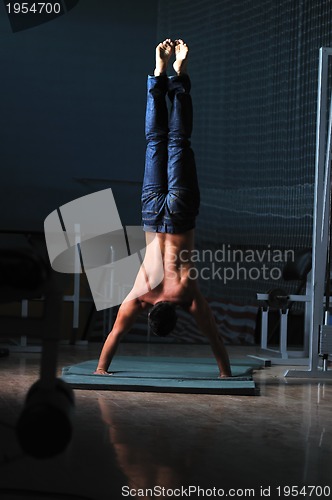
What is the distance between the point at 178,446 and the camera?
2.44m

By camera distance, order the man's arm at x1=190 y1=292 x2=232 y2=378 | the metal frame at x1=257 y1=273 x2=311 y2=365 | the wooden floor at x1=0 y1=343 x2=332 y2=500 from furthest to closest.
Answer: the metal frame at x1=257 y1=273 x2=311 y2=365 < the man's arm at x1=190 y1=292 x2=232 y2=378 < the wooden floor at x1=0 y1=343 x2=332 y2=500

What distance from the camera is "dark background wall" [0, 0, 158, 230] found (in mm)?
8406

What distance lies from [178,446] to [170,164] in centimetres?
214

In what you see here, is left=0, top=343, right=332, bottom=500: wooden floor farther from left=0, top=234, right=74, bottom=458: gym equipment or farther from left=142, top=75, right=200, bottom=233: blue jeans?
left=142, top=75, right=200, bottom=233: blue jeans

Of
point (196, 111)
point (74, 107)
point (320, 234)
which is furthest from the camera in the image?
point (74, 107)

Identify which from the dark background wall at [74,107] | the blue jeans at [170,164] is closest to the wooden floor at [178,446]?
the blue jeans at [170,164]

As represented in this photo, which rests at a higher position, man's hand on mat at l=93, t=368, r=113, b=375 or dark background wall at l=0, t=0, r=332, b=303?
dark background wall at l=0, t=0, r=332, b=303

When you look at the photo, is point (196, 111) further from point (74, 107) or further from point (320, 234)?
point (320, 234)

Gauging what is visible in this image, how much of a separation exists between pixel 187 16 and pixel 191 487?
6972 millimetres

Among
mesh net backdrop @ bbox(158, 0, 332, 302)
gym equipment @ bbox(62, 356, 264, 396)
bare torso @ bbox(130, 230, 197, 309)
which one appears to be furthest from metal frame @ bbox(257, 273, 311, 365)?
bare torso @ bbox(130, 230, 197, 309)

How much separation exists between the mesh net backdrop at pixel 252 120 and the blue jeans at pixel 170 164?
3.89 meters

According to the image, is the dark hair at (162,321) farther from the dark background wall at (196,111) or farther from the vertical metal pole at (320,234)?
the dark background wall at (196,111)

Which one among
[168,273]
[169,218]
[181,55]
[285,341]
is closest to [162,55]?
[181,55]

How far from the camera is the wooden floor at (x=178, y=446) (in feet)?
6.26
